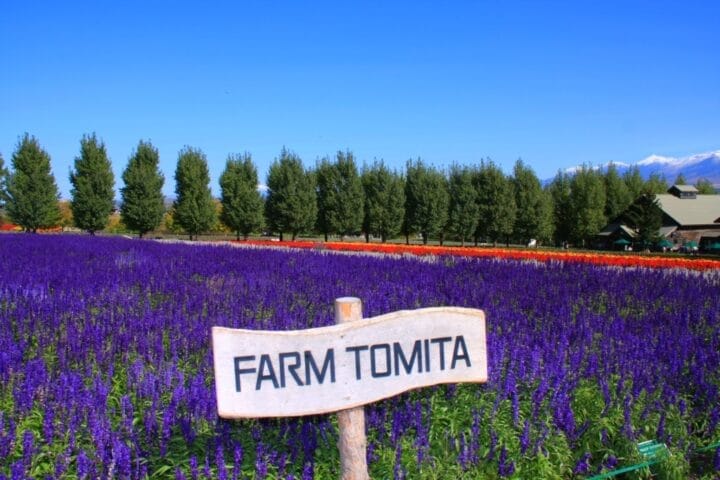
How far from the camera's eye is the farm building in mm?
48350

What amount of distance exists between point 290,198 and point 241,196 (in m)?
3.74

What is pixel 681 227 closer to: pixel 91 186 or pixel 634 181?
pixel 634 181

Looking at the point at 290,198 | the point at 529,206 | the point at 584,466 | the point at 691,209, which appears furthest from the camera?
the point at 691,209

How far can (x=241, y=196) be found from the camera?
40.6 metres

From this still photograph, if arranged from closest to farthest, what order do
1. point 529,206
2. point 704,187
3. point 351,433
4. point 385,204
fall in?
point 351,433 < point 385,204 < point 529,206 < point 704,187

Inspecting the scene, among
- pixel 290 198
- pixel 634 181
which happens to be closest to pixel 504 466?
pixel 290 198

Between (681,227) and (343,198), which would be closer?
(343,198)

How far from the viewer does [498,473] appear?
10.8 ft

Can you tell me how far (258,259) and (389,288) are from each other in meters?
5.69

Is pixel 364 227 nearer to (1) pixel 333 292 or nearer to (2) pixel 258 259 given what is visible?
(2) pixel 258 259

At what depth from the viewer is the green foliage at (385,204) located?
42594 mm

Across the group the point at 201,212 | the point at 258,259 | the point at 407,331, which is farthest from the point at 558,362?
the point at 201,212

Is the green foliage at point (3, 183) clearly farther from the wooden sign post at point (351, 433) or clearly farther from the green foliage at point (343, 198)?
the wooden sign post at point (351, 433)

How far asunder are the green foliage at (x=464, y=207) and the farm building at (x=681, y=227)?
1270 centimetres
